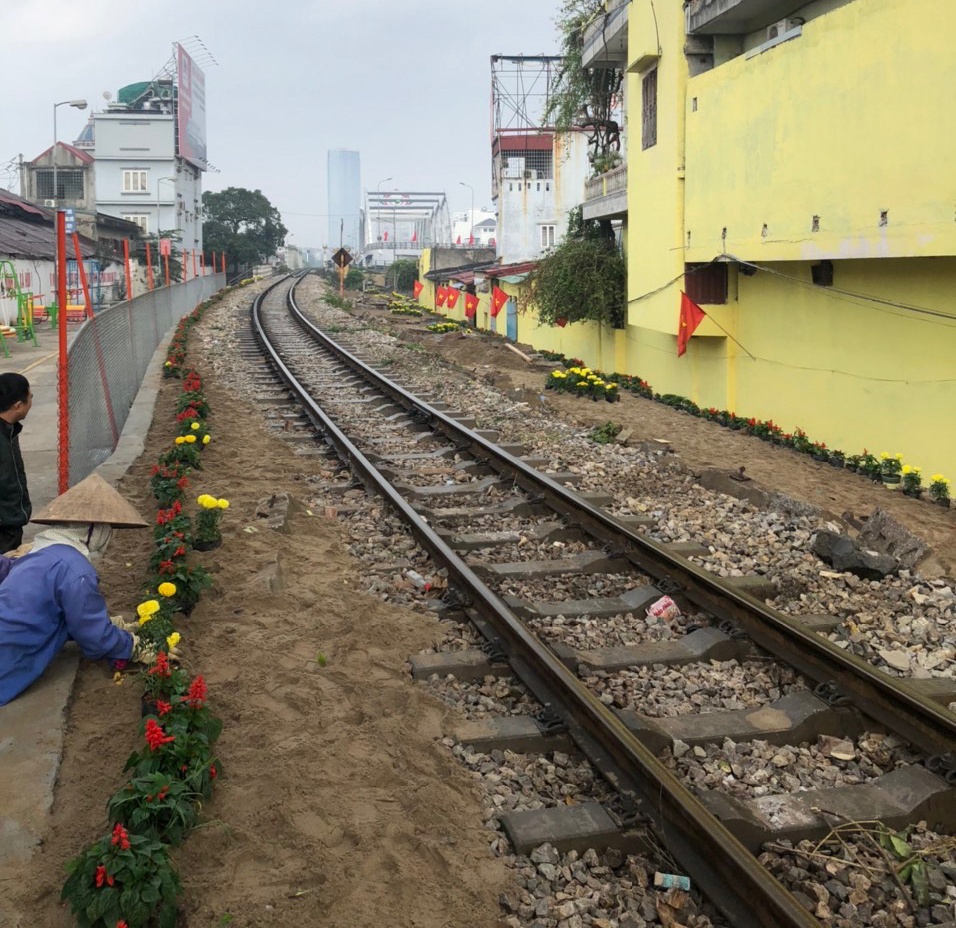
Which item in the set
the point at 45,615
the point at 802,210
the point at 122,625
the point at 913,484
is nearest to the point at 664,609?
the point at 122,625

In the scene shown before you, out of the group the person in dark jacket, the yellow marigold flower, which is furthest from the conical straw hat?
the person in dark jacket

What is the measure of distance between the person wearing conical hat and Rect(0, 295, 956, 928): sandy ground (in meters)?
0.27

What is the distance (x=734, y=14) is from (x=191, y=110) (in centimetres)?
6530

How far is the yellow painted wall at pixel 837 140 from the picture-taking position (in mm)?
9812

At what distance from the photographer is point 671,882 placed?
11.6ft

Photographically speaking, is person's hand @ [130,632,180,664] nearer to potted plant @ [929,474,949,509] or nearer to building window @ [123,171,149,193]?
potted plant @ [929,474,949,509]

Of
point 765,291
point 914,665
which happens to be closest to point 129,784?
point 914,665

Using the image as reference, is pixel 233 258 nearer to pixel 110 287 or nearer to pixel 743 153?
pixel 110 287

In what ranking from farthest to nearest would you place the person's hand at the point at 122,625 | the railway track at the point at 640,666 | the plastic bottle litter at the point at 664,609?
the plastic bottle litter at the point at 664,609 → the person's hand at the point at 122,625 → the railway track at the point at 640,666

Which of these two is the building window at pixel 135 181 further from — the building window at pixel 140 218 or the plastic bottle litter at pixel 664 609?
the plastic bottle litter at pixel 664 609

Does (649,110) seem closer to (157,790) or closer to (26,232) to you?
(157,790)

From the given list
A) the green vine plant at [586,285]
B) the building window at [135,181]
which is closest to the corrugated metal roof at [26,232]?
the green vine plant at [586,285]

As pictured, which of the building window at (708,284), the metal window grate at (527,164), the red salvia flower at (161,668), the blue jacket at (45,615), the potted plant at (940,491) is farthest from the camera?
the metal window grate at (527,164)

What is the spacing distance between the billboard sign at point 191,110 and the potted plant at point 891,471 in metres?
63.4
